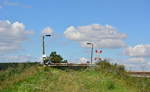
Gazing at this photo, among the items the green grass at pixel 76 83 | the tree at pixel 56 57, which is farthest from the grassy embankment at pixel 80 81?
the tree at pixel 56 57

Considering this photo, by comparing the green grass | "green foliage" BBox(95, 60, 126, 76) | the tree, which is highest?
the tree

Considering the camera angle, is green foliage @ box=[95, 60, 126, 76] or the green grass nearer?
the green grass

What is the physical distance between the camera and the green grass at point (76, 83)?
25.5 meters

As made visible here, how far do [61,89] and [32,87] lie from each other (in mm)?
2147

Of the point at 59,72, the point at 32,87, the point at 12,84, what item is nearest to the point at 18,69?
the point at 59,72

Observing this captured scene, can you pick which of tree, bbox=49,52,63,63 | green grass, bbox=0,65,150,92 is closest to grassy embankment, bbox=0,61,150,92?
green grass, bbox=0,65,150,92

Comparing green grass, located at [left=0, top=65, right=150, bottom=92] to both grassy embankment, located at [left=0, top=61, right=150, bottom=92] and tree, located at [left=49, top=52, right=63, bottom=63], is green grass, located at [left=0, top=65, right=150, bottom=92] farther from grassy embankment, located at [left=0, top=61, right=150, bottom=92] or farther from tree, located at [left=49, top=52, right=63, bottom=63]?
tree, located at [left=49, top=52, right=63, bottom=63]

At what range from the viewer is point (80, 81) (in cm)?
2753

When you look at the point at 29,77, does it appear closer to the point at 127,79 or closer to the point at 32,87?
the point at 32,87

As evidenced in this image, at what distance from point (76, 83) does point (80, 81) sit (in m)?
Answer: 0.78

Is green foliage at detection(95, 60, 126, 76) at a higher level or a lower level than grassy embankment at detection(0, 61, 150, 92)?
higher

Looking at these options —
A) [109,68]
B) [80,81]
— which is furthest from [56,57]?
[80,81]

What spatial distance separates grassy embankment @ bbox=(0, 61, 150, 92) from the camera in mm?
25547

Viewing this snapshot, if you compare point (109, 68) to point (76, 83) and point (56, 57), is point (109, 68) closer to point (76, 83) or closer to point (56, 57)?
point (76, 83)
